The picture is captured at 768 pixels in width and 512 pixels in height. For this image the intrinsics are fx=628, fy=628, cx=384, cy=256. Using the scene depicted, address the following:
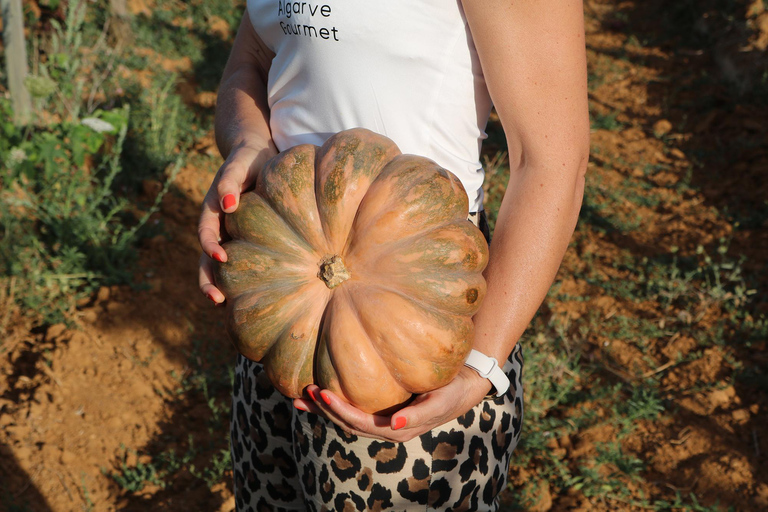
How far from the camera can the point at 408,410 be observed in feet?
4.03

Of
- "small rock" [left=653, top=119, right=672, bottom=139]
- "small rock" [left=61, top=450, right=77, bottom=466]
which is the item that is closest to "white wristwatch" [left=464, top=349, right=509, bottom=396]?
"small rock" [left=61, top=450, right=77, bottom=466]

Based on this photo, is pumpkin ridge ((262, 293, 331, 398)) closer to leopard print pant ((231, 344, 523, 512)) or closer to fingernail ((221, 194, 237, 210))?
leopard print pant ((231, 344, 523, 512))

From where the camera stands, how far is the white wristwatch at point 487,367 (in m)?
1.38

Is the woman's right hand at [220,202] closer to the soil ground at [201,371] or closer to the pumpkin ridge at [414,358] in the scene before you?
the pumpkin ridge at [414,358]

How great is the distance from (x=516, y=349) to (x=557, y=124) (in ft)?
2.06

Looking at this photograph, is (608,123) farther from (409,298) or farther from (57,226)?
(409,298)

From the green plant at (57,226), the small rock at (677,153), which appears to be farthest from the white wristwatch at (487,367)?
the small rock at (677,153)

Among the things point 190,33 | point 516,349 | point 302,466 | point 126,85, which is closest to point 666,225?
point 516,349

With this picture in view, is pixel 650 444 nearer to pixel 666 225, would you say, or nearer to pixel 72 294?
pixel 666 225

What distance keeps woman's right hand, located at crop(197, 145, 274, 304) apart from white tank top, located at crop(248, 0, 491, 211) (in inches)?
5.4

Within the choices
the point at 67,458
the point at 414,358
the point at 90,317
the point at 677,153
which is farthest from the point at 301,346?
the point at 677,153

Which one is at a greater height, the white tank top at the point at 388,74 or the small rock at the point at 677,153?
the white tank top at the point at 388,74

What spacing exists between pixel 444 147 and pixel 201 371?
2.82m

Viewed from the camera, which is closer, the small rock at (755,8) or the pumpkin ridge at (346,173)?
the pumpkin ridge at (346,173)
